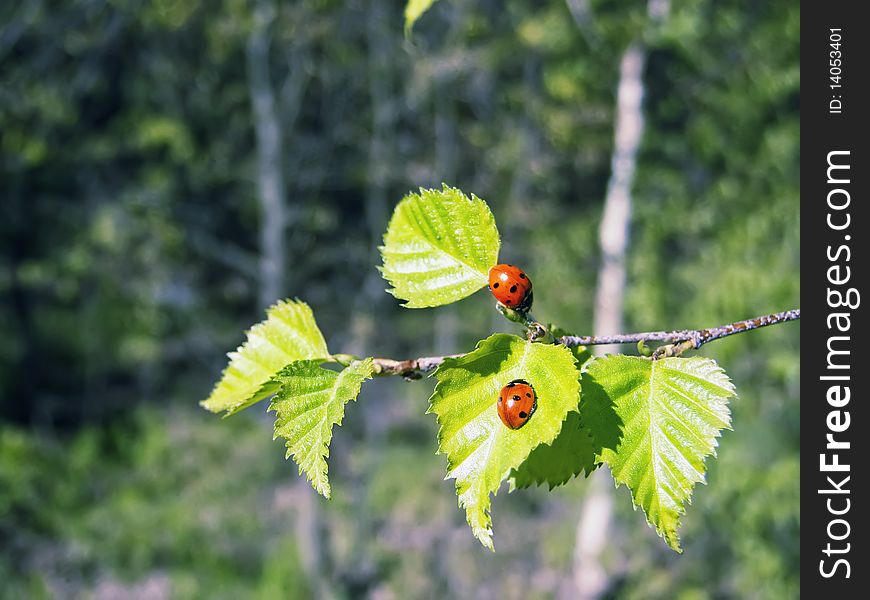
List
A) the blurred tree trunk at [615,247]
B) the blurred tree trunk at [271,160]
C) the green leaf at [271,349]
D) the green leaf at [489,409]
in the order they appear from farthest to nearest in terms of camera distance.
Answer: the blurred tree trunk at [271,160] → the blurred tree trunk at [615,247] → the green leaf at [271,349] → the green leaf at [489,409]

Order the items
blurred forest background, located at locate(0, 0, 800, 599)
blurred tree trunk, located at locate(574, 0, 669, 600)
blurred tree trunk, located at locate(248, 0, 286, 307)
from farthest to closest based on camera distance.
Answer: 1. blurred tree trunk, located at locate(248, 0, 286, 307)
2. blurred forest background, located at locate(0, 0, 800, 599)
3. blurred tree trunk, located at locate(574, 0, 669, 600)

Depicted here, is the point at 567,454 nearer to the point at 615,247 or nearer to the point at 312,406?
the point at 312,406

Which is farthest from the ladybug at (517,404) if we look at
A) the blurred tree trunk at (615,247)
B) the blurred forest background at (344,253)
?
the blurred tree trunk at (615,247)

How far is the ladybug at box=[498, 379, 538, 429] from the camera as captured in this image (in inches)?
19.1


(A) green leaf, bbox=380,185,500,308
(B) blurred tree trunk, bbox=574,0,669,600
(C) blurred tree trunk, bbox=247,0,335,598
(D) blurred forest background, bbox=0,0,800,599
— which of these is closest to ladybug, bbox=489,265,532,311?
(A) green leaf, bbox=380,185,500,308

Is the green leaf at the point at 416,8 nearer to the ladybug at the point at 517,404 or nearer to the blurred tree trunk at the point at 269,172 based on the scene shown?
the ladybug at the point at 517,404

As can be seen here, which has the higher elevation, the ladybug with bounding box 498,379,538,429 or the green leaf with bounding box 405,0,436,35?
the green leaf with bounding box 405,0,436,35

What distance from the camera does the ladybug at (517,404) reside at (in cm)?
49

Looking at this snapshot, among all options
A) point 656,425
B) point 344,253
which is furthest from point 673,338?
point 344,253

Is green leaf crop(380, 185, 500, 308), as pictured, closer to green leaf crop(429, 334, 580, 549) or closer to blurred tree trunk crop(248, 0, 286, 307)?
green leaf crop(429, 334, 580, 549)

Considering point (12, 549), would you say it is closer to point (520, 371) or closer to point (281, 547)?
point (281, 547)

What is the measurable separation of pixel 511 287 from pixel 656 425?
5.6 inches

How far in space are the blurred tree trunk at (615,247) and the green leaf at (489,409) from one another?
13.6 feet

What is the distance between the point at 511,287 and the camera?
0.55 metres
